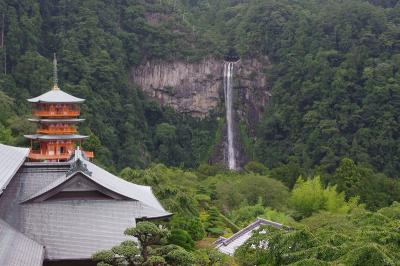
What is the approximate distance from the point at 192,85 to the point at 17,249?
192 ft

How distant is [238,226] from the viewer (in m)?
30.0

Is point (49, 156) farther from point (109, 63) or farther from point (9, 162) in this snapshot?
point (109, 63)

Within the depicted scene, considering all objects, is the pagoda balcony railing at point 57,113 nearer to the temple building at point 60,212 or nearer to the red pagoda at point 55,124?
the red pagoda at point 55,124

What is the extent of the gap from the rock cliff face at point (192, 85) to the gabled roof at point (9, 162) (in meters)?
52.1

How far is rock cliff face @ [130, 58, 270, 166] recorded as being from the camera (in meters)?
70.7

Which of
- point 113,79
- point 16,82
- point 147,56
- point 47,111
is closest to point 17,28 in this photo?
point 16,82

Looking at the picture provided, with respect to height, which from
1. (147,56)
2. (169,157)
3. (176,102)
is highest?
(147,56)

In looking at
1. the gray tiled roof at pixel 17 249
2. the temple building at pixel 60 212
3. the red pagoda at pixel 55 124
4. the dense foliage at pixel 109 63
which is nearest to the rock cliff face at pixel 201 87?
the dense foliage at pixel 109 63

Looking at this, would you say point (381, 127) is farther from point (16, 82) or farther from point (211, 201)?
point (16, 82)

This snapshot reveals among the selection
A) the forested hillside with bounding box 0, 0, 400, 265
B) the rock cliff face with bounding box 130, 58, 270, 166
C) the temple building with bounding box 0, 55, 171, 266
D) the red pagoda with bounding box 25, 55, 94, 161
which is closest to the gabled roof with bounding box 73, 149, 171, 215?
the temple building with bounding box 0, 55, 171, 266

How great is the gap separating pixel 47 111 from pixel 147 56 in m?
35.8

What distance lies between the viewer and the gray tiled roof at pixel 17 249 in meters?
12.2

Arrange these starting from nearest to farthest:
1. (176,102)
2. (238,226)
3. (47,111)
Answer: (238,226), (47,111), (176,102)

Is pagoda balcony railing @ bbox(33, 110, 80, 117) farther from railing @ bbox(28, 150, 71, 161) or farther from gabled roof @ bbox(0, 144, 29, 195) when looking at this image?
gabled roof @ bbox(0, 144, 29, 195)
